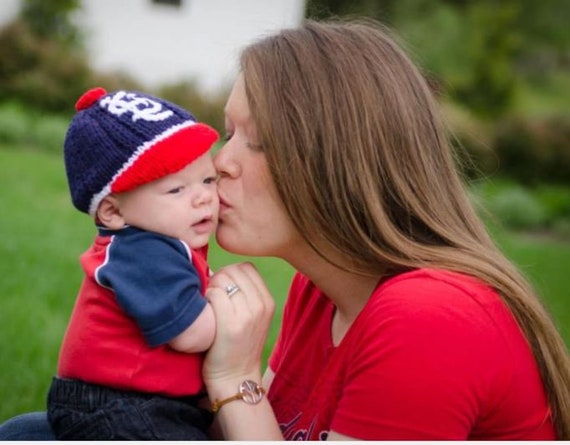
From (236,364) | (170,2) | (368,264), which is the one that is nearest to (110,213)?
(236,364)

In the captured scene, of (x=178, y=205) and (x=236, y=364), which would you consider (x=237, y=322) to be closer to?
(x=236, y=364)

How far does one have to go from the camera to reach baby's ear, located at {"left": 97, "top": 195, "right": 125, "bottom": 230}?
2.48 metres

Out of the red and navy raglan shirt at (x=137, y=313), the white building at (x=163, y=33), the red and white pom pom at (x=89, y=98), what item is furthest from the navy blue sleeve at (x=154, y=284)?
the white building at (x=163, y=33)

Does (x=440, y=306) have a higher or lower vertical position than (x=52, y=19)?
higher

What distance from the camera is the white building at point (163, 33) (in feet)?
59.7

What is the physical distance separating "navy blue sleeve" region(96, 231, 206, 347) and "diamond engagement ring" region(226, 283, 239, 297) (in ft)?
0.49

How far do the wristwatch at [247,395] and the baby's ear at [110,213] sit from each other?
530 mm

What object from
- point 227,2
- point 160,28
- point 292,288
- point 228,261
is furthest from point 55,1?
point 292,288

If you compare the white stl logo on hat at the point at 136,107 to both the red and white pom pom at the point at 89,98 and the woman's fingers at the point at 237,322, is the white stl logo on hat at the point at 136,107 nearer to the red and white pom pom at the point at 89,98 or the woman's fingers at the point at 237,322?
the red and white pom pom at the point at 89,98

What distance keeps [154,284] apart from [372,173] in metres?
0.62

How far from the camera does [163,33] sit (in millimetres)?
19609

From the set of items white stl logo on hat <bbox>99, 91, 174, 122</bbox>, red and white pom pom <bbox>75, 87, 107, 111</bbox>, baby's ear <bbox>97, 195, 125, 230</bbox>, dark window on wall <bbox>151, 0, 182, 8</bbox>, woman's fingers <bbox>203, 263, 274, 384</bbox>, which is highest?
white stl logo on hat <bbox>99, 91, 174, 122</bbox>

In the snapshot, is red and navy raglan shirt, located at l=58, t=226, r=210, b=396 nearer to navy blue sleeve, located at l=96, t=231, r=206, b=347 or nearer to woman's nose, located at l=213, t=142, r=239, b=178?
navy blue sleeve, located at l=96, t=231, r=206, b=347

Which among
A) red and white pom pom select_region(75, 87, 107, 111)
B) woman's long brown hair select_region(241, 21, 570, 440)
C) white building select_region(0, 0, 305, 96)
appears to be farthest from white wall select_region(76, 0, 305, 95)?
woman's long brown hair select_region(241, 21, 570, 440)
